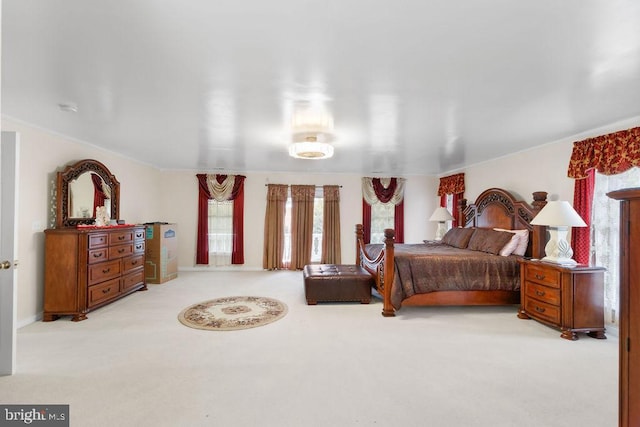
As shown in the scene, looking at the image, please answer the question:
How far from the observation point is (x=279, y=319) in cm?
369

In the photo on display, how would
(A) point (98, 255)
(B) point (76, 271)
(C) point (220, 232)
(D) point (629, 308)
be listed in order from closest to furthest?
1. (D) point (629, 308)
2. (B) point (76, 271)
3. (A) point (98, 255)
4. (C) point (220, 232)

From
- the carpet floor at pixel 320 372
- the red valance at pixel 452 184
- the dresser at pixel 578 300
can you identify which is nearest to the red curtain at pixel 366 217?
the red valance at pixel 452 184

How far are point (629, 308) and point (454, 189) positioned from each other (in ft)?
18.1

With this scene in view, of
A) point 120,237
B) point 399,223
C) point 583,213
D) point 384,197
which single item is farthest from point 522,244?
point 120,237

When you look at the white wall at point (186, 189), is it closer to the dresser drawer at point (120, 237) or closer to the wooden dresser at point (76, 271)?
the wooden dresser at point (76, 271)

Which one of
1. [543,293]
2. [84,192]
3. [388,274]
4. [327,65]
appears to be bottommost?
[543,293]

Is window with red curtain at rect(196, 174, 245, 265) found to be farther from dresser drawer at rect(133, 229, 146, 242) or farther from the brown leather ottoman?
the brown leather ottoman

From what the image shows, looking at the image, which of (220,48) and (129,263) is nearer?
(220,48)

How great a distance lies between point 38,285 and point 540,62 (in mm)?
5371

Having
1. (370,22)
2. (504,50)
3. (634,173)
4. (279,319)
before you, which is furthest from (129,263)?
(634,173)

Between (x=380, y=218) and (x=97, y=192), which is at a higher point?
(x=97, y=192)

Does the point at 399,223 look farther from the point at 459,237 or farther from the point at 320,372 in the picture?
the point at 320,372

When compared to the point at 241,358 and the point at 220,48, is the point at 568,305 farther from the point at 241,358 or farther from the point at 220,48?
the point at 220,48

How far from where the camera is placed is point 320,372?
2449mm
